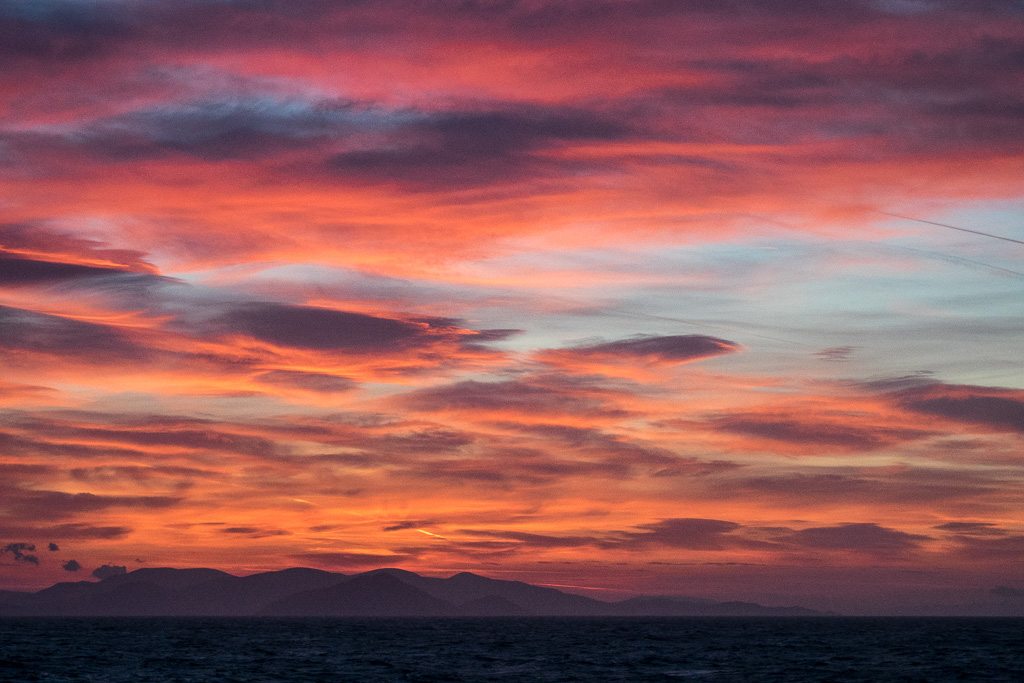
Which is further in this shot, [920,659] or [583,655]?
[583,655]

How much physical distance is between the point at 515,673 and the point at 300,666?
21524 mm

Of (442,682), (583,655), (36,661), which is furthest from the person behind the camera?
(583,655)

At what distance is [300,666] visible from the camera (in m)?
96.6

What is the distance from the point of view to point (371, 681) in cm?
7850

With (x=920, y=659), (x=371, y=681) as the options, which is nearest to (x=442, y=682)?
(x=371, y=681)

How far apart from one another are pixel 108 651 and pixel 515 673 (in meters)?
63.0

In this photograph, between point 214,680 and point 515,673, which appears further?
point 515,673

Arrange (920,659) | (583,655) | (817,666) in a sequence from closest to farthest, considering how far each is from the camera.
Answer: (817,666), (920,659), (583,655)

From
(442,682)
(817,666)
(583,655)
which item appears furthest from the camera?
(583,655)

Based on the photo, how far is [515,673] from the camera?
3492 inches

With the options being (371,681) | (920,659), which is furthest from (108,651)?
(920,659)

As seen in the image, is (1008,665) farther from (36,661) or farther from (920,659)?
(36,661)

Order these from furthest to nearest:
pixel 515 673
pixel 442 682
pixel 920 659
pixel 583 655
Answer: pixel 583 655 → pixel 920 659 → pixel 515 673 → pixel 442 682

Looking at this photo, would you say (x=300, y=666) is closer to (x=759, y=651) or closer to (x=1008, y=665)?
(x=759, y=651)
